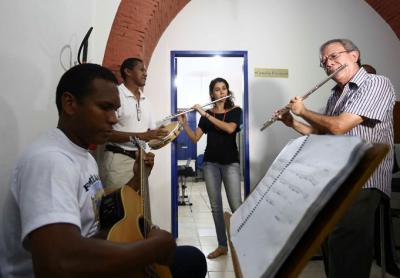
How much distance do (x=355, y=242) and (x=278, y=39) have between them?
2.64 meters

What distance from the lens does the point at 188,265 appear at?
1.25 m

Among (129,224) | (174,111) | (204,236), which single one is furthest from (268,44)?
(129,224)

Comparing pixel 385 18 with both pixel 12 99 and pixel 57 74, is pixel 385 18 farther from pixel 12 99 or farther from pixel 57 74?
pixel 12 99

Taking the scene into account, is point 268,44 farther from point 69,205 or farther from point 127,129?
point 69,205

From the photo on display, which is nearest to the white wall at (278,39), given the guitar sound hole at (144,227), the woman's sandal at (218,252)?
the woman's sandal at (218,252)

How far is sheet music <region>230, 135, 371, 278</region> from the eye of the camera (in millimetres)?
493

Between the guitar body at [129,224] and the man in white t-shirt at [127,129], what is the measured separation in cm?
94

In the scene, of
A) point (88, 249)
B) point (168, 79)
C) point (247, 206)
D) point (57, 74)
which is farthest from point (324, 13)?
point (88, 249)

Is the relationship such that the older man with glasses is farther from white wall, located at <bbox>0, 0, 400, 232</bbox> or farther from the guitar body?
white wall, located at <bbox>0, 0, 400, 232</bbox>

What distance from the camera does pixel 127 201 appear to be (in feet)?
3.37

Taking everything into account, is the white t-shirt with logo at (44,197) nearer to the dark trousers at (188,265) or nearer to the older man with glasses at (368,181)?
the dark trousers at (188,265)

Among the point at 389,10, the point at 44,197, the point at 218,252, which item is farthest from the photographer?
the point at 389,10

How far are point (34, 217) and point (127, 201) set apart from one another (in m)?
0.34

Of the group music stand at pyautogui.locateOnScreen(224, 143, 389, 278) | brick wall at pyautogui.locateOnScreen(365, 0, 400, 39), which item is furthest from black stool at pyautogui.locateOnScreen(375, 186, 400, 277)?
brick wall at pyautogui.locateOnScreen(365, 0, 400, 39)
